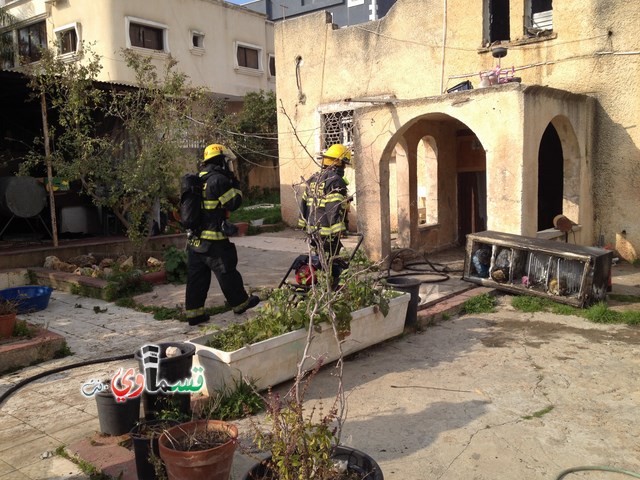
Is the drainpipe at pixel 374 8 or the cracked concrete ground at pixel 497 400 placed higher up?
the drainpipe at pixel 374 8

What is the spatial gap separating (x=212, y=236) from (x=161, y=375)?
2751 millimetres

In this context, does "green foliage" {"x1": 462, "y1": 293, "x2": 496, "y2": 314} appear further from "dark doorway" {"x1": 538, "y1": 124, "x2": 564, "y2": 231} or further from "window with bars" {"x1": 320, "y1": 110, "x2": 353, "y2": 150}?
"window with bars" {"x1": 320, "y1": 110, "x2": 353, "y2": 150}

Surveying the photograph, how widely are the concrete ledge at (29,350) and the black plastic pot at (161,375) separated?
→ 2.30 metres

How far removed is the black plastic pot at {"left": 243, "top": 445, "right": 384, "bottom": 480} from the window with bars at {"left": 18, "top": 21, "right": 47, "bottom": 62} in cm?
2424

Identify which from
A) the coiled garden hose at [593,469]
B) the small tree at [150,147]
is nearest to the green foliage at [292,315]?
the coiled garden hose at [593,469]

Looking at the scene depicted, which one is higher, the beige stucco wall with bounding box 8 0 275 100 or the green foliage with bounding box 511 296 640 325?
the beige stucco wall with bounding box 8 0 275 100

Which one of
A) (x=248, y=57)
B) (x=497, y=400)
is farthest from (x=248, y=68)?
(x=497, y=400)

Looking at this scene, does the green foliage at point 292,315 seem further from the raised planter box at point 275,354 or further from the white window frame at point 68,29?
the white window frame at point 68,29

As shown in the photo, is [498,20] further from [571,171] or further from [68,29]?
[68,29]

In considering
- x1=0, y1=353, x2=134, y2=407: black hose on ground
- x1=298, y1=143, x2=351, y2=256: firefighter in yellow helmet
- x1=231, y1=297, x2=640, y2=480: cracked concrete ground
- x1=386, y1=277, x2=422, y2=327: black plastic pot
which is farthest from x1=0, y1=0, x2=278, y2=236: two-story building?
x1=231, y1=297, x2=640, y2=480: cracked concrete ground

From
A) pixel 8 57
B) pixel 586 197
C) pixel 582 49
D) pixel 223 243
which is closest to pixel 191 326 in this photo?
pixel 223 243

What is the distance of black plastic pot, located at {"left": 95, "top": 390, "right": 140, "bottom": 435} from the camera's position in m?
4.04

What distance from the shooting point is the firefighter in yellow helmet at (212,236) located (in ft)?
21.8

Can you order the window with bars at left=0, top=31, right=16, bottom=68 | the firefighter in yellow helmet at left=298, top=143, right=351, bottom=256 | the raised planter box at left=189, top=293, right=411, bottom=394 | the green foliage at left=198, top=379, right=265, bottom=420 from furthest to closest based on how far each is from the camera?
the window with bars at left=0, top=31, right=16, bottom=68 → the firefighter in yellow helmet at left=298, top=143, right=351, bottom=256 → the raised planter box at left=189, top=293, right=411, bottom=394 → the green foliage at left=198, top=379, right=265, bottom=420
